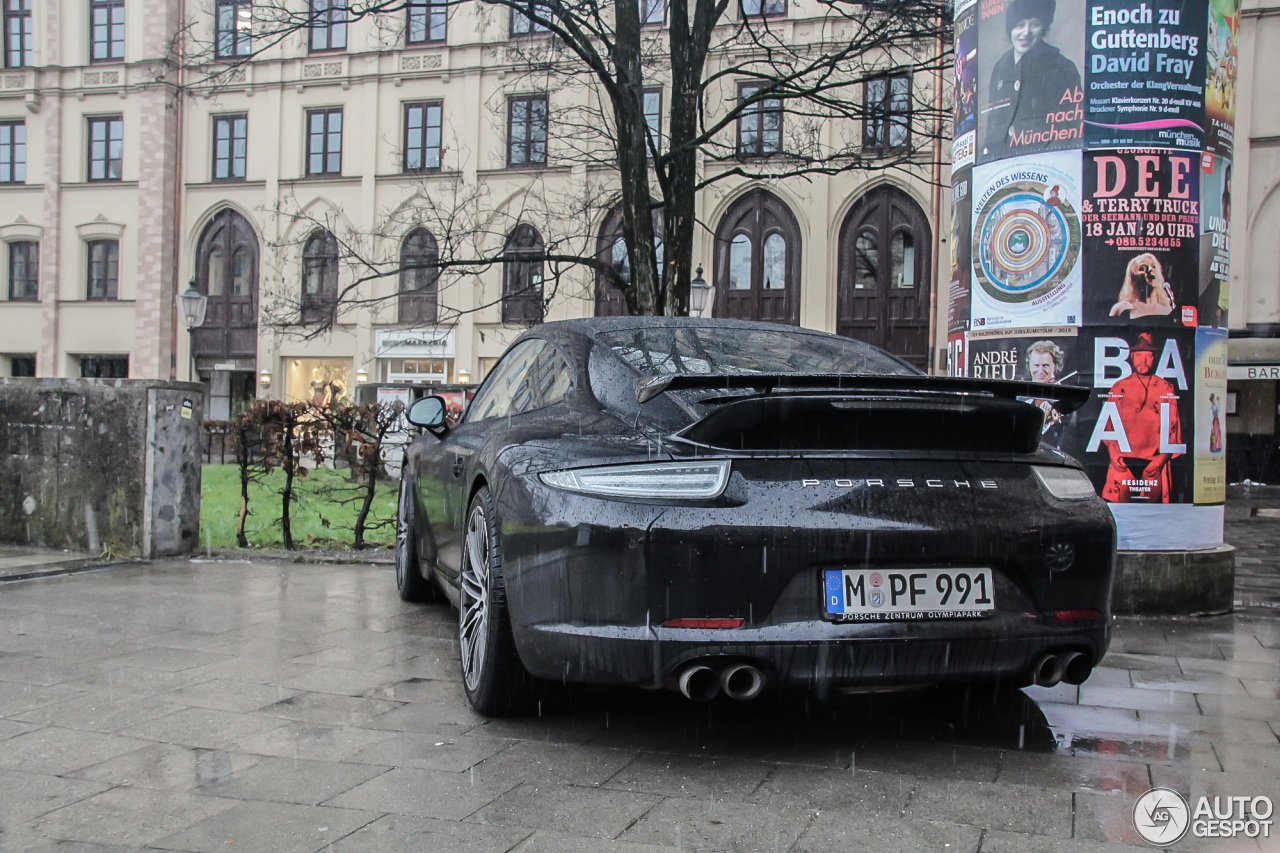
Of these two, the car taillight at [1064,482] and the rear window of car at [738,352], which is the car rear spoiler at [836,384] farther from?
the rear window of car at [738,352]

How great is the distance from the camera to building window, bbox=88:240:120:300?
34.8 m

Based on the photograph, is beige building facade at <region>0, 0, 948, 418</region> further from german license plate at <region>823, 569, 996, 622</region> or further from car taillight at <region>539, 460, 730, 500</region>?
german license plate at <region>823, 569, 996, 622</region>

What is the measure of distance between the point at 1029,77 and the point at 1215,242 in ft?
4.52

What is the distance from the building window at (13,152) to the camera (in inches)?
1398

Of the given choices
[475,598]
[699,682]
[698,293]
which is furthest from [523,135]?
[699,682]

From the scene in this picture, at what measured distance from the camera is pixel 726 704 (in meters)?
3.89

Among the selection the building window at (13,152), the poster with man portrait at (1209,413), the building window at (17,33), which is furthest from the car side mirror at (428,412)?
the building window at (17,33)

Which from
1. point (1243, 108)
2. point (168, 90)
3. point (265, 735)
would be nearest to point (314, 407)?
point (265, 735)

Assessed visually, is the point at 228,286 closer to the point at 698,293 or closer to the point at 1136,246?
the point at 698,293

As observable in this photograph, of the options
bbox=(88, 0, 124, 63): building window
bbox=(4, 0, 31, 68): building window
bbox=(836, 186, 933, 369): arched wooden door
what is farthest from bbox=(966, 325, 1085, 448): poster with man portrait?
bbox=(4, 0, 31, 68): building window

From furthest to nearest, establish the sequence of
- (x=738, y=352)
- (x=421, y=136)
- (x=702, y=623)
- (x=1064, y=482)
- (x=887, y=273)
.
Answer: (x=421, y=136), (x=887, y=273), (x=738, y=352), (x=1064, y=482), (x=702, y=623)

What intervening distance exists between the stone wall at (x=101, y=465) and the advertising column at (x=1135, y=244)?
5513 mm

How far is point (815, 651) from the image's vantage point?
2996 mm

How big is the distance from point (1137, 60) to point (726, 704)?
14.3 ft
